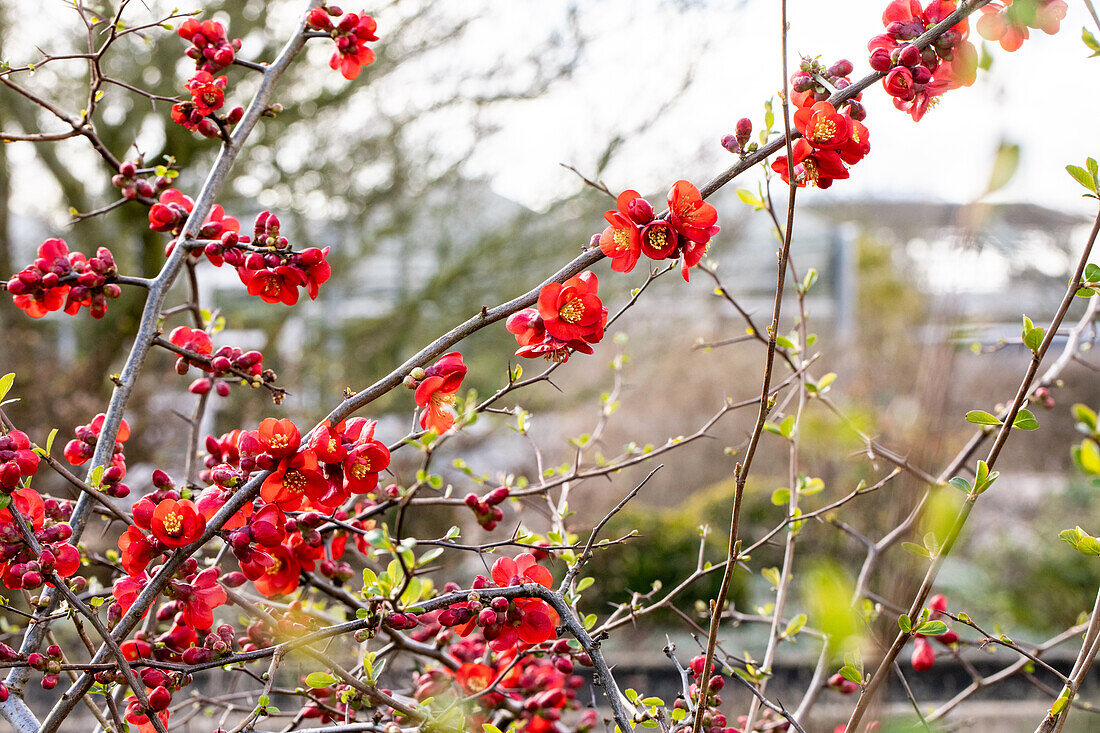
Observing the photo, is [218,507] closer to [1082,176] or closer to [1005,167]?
[1005,167]

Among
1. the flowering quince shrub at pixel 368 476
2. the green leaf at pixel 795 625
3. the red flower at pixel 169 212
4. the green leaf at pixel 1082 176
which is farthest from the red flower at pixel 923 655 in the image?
the red flower at pixel 169 212

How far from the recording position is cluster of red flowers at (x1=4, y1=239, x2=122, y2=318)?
3.68 ft

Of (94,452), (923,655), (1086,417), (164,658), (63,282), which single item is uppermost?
(63,282)

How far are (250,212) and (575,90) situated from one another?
8.33 ft

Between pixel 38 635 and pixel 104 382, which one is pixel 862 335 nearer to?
pixel 104 382

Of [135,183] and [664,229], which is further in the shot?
[135,183]

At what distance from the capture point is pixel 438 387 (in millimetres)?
967

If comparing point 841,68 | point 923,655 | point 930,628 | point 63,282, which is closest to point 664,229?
point 841,68

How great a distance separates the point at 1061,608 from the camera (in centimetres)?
468

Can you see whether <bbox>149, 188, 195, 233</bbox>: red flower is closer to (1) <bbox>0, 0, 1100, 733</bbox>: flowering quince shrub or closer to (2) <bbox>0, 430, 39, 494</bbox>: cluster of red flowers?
(1) <bbox>0, 0, 1100, 733</bbox>: flowering quince shrub

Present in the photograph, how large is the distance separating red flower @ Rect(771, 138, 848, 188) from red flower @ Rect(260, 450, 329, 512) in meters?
0.62

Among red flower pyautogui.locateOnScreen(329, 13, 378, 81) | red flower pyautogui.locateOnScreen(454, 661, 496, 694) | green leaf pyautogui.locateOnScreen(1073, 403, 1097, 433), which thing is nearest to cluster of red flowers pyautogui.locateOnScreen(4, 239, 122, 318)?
red flower pyautogui.locateOnScreen(329, 13, 378, 81)

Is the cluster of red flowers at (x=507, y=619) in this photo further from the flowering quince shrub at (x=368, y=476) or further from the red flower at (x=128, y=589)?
the red flower at (x=128, y=589)

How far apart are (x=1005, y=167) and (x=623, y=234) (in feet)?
2.13
